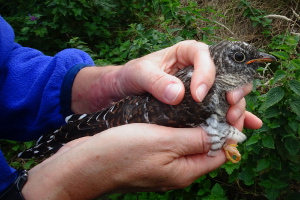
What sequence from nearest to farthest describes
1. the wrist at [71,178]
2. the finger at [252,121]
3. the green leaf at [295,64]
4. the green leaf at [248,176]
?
the wrist at [71,178] < the green leaf at [295,64] < the finger at [252,121] < the green leaf at [248,176]

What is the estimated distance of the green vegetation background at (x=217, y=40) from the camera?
202 centimetres

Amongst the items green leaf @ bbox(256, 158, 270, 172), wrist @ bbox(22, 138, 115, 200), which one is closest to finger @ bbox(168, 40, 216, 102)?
wrist @ bbox(22, 138, 115, 200)

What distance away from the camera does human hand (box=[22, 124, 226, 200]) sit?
159 cm

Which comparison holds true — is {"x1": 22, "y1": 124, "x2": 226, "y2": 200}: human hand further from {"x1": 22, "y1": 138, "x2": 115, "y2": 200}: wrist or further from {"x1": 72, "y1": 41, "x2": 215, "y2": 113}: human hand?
{"x1": 72, "y1": 41, "x2": 215, "y2": 113}: human hand

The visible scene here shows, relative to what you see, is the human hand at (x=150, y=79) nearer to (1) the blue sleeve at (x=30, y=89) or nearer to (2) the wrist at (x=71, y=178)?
(1) the blue sleeve at (x=30, y=89)

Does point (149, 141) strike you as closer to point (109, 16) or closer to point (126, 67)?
point (126, 67)

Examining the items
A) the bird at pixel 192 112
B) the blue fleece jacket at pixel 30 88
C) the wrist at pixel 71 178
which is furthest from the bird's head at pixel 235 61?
the blue fleece jacket at pixel 30 88

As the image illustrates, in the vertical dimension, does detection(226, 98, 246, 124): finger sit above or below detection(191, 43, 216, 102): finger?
below

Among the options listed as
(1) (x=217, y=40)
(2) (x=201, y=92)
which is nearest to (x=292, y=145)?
(2) (x=201, y=92)

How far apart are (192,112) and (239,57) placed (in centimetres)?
59

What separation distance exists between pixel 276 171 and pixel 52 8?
3418 mm

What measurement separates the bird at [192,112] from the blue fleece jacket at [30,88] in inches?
5.4

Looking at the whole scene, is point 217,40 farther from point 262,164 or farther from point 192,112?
point 192,112

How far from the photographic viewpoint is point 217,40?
436cm
